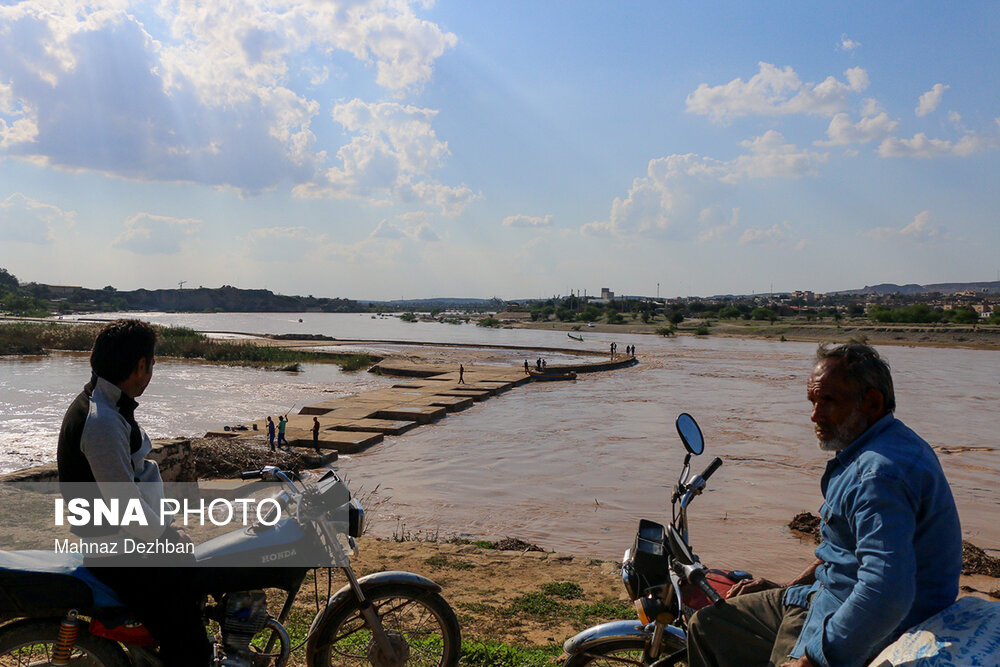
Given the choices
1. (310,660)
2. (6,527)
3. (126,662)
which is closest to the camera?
(126,662)

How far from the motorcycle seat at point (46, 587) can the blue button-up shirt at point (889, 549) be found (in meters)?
2.60

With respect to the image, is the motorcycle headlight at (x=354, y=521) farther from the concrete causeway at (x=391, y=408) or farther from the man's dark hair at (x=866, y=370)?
the concrete causeway at (x=391, y=408)

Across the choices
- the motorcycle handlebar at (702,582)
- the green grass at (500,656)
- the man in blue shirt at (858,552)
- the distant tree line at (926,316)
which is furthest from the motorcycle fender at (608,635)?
the distant tree line at (926,316)

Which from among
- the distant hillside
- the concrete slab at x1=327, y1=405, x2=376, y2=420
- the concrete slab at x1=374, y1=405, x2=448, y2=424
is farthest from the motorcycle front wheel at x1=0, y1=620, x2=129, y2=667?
the distant hillside

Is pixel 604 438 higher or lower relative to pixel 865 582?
lower

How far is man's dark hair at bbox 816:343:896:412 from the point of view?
219 cm

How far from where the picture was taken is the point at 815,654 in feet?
6.58

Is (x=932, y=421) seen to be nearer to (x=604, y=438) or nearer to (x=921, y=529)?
(x=604, y=438)

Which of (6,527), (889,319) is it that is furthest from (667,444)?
(889,319)

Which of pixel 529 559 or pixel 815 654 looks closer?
pixel 815 654

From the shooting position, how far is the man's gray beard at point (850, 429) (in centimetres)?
222

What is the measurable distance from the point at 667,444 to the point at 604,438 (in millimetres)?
1654

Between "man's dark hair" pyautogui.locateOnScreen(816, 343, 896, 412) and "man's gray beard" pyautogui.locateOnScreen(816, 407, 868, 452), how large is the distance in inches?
2.7

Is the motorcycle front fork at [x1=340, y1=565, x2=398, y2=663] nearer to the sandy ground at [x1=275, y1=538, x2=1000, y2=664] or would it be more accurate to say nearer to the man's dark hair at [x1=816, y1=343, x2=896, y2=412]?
the sandy ground at [x1=275, y1=538, x2=1000, y2=664]
